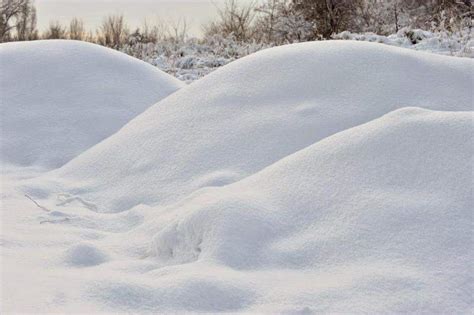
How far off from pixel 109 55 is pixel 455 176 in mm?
2987

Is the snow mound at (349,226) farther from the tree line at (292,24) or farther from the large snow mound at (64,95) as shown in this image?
the tree line at (292,24)

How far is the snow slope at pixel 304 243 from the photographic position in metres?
1.70

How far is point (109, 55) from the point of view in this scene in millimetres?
4449

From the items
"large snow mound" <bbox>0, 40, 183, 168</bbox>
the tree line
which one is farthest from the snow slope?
the tree line

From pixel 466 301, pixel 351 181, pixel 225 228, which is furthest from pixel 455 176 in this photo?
pixel 225 228

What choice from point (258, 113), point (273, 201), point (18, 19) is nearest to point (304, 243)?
point (273, 201)

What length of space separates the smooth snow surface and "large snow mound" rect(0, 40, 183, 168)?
0.35 meters

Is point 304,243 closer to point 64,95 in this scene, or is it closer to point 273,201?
point 273,201

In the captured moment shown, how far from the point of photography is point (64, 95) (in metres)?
4.10

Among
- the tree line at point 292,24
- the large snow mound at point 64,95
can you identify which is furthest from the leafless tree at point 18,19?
the large snow mound at point 64,95

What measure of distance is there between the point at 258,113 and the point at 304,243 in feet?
3.55

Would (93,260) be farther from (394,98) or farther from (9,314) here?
(394,98)

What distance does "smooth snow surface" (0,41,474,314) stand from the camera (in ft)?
5.69

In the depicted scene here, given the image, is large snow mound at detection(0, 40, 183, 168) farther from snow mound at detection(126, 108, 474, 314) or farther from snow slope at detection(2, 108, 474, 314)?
snow mound at detection(126, 108, 474, 314)
